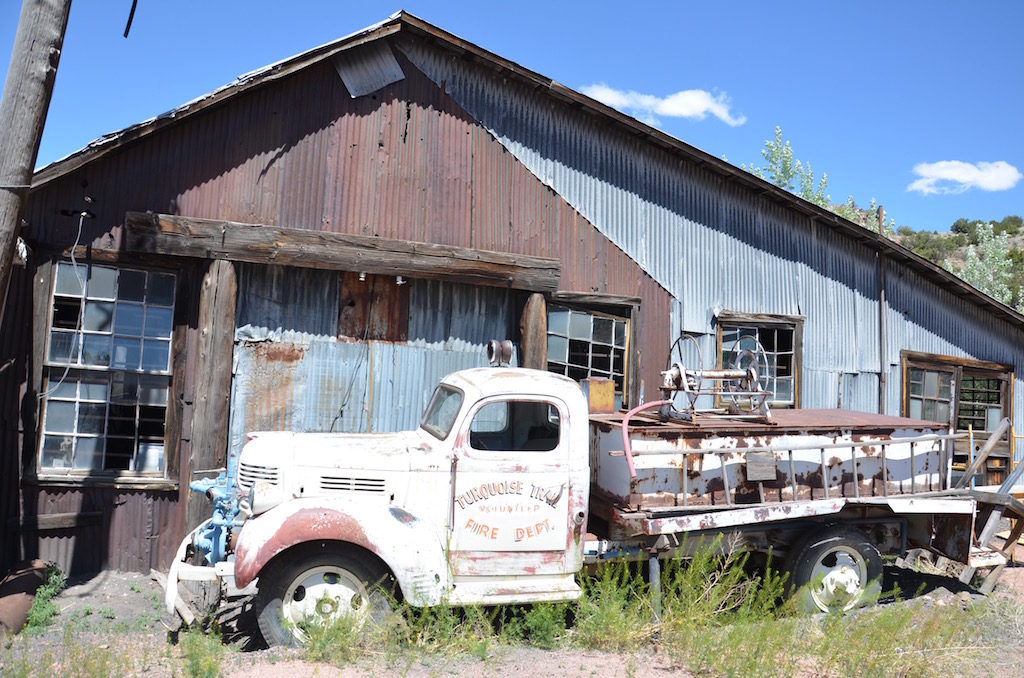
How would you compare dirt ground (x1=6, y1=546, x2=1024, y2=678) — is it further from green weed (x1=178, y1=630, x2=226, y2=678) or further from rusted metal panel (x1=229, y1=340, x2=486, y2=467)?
rusted metal panel (x1=229, y1=340, x2=486, y2=467)

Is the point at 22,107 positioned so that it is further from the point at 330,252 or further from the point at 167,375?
the point at 330,252

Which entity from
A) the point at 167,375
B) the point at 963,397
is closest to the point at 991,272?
the point at 963,397

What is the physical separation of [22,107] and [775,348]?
32.0 ft

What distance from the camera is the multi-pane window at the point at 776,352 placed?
1095 cm

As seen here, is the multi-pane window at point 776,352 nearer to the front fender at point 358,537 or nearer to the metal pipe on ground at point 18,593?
the front fender at point 358,537

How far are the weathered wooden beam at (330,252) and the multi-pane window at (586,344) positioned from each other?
0.56 metres

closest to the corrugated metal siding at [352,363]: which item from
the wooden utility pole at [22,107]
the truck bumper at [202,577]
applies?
the truck bumper at [202,577]

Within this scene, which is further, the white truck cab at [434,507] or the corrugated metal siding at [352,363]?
the corrugated metal siding at [352,363]

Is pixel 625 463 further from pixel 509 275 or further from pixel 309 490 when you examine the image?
pixel 509 275

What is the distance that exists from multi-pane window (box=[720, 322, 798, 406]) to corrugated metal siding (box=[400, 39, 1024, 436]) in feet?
0.83

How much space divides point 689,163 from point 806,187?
1634 cm

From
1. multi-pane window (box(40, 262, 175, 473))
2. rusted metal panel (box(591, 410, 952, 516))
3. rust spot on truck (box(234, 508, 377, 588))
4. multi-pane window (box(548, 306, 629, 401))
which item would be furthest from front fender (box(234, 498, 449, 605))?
multi-pane window (box(548, 306, 629, 401))

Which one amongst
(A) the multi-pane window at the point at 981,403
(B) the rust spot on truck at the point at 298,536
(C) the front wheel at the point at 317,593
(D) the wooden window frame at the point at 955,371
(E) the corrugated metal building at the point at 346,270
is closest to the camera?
(B) the rust spot on truck at the point at 298,536

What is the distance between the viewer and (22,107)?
5469mm
